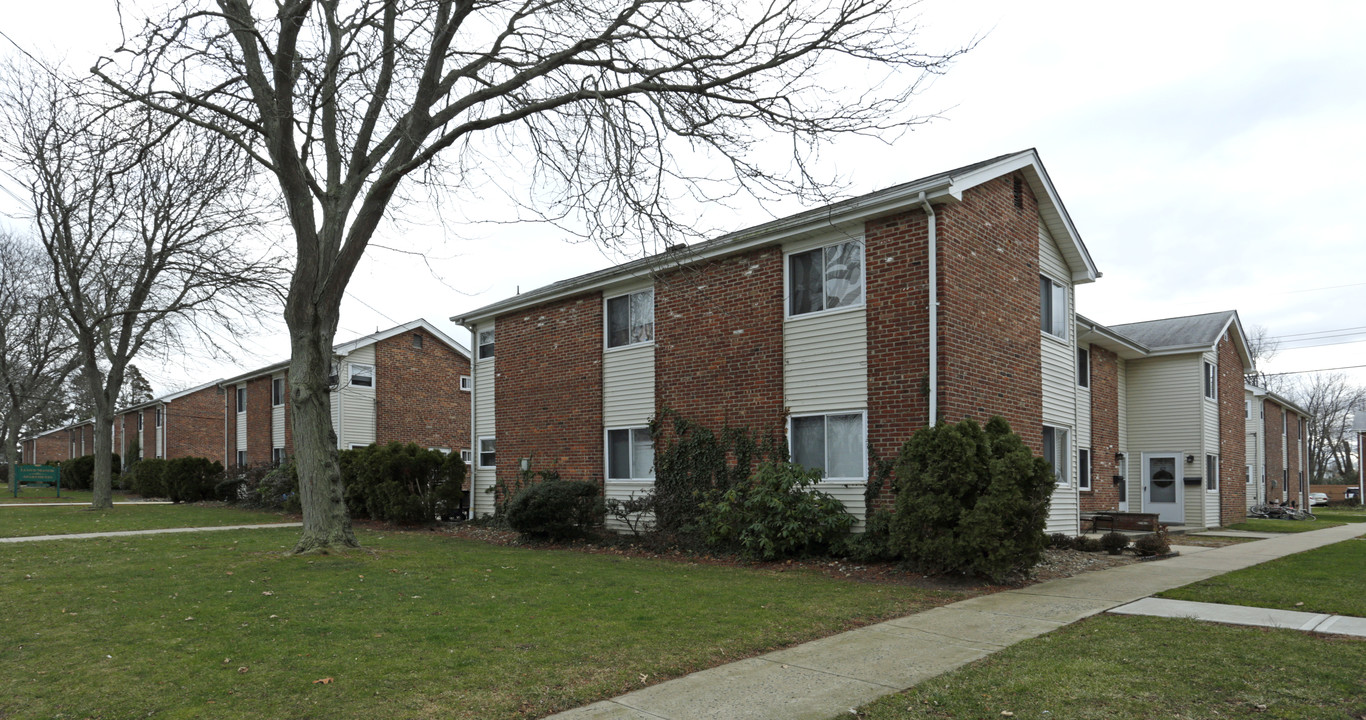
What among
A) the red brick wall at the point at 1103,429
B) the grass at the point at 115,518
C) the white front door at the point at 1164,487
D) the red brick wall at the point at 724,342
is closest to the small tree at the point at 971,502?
the red brick wall at the point at 724,342

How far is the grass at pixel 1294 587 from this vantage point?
27.9ft

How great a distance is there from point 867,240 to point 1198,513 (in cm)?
1510

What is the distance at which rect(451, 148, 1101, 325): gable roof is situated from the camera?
463 inches

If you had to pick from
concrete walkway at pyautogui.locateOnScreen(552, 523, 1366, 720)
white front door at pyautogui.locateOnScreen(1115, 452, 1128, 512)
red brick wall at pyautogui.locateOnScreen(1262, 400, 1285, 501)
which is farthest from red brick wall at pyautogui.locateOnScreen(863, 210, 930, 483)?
red brick wall at pyautogui.locateOnScreen(1262, 400, 1285, 501)

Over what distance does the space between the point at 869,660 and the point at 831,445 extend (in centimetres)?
665

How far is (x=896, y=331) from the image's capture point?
39.9 ft

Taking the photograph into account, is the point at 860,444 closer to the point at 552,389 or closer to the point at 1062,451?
the point at 1062,451

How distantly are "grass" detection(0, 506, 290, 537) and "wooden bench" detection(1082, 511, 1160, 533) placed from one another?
1975cm

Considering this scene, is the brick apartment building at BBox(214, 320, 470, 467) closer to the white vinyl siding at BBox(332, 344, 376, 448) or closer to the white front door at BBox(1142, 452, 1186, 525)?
the white vinyl siding at BBox(332, 344, 376, 448)

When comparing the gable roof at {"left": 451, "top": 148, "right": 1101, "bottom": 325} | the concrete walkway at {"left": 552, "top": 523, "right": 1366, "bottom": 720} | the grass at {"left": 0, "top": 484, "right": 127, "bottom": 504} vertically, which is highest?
the gable roof at {"left": 451, "top": 148, "right": 1101, "bottom": 325}

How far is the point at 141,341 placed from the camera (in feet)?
87.9

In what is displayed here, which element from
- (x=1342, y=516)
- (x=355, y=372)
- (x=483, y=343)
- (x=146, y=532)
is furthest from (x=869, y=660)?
(x=1342, y=516)

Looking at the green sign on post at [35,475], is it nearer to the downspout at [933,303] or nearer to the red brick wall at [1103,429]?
the downspout at [933,303]

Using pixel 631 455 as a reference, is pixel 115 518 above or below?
below
